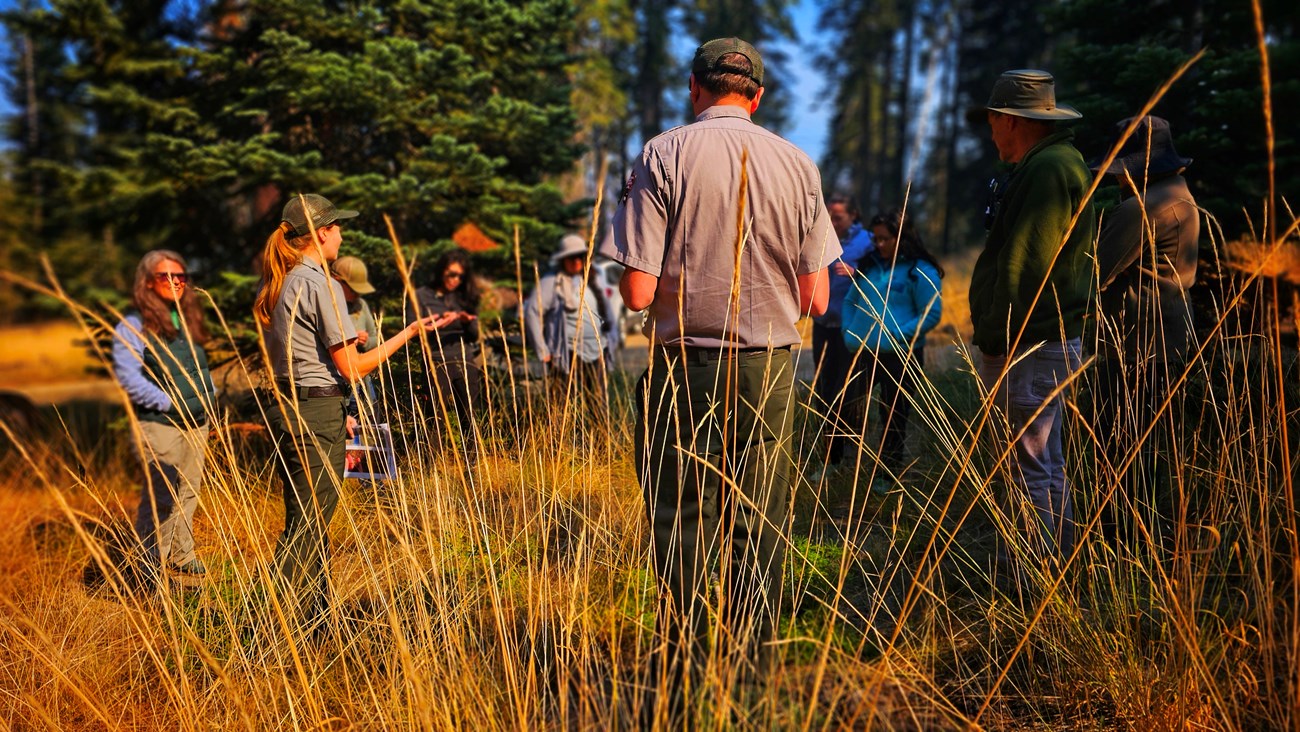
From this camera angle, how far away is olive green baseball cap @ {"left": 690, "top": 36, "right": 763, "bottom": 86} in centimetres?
244

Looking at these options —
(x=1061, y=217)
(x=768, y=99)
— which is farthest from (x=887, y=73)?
(x=1061, y=217)

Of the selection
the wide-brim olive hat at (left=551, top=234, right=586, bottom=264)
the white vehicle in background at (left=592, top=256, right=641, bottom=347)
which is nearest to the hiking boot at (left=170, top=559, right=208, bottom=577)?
the wide-brim olive hat at (left=551, top=234, right=586, bottom=264)

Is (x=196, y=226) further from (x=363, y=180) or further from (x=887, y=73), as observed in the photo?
(x=887, y=73)

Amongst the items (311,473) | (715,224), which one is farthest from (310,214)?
(715,224)

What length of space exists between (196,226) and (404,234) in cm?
228

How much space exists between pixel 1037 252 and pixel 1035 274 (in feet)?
0.24

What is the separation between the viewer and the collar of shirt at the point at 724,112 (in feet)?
7.98

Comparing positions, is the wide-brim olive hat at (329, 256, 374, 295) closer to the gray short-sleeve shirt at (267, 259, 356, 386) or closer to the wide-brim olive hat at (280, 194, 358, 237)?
the wide-brim olive hat at (280, 194, 358, 237)

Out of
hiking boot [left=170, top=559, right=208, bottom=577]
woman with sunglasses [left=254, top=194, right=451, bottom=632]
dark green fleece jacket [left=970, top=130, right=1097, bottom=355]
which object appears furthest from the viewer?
hiking boot [left=170, top=559, right=208, bottom=577]

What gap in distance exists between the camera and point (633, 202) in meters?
2.40

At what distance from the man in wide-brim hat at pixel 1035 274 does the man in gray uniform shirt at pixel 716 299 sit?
0.86 meters

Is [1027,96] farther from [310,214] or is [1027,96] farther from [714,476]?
[310,214]

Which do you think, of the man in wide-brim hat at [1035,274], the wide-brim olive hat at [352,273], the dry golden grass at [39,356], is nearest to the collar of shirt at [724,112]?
the man in wide-brim hat at [1035,274]

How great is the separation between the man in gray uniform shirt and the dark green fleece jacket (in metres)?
0.84
